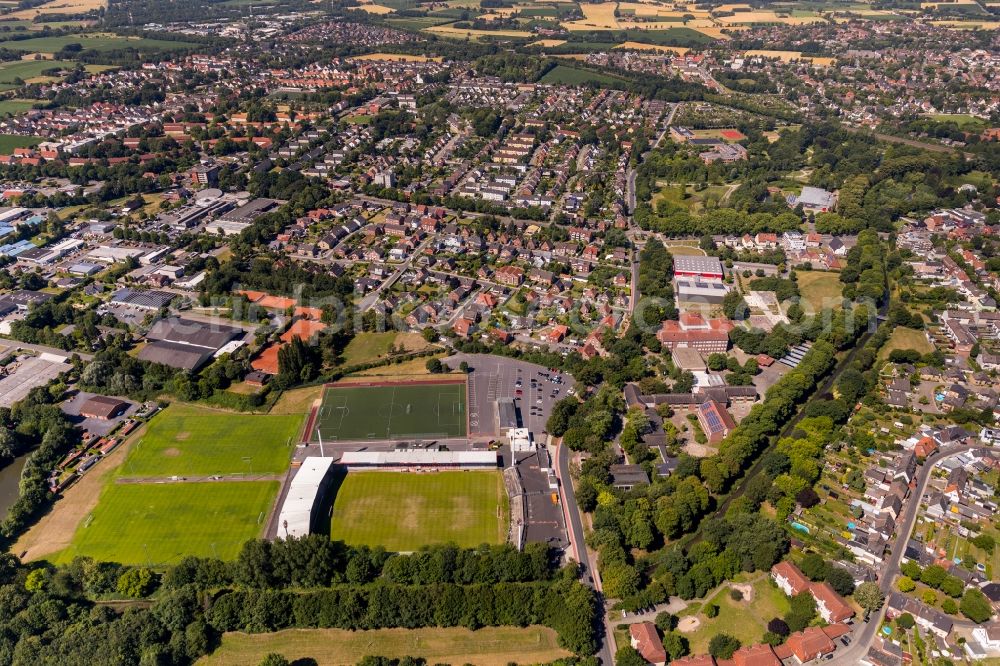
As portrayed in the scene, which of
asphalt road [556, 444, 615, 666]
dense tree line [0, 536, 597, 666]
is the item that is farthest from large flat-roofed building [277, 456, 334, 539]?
asphalt road [556, 444, 615, 666]

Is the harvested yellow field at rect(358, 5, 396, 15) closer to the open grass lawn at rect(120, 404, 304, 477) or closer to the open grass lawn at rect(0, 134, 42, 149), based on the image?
the open grass lawn at rect(0, 134, 42, 149)

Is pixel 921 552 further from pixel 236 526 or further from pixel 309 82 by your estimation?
pixel 309 82

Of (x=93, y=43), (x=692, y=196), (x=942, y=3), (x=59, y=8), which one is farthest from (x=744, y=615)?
(x=59, y=8)

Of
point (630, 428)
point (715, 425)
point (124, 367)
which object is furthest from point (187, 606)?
point (715, 425)

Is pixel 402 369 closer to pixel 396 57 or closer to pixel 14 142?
pixel 14 142

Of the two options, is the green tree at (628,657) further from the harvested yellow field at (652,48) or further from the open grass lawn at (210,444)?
the harvested yellow field at (652,48)

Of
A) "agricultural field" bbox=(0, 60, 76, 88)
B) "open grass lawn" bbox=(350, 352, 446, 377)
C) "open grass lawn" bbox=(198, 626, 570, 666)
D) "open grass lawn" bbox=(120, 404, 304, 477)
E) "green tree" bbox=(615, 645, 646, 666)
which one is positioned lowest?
"open grass lawn" bbox=(198, 626, 570, 666)
